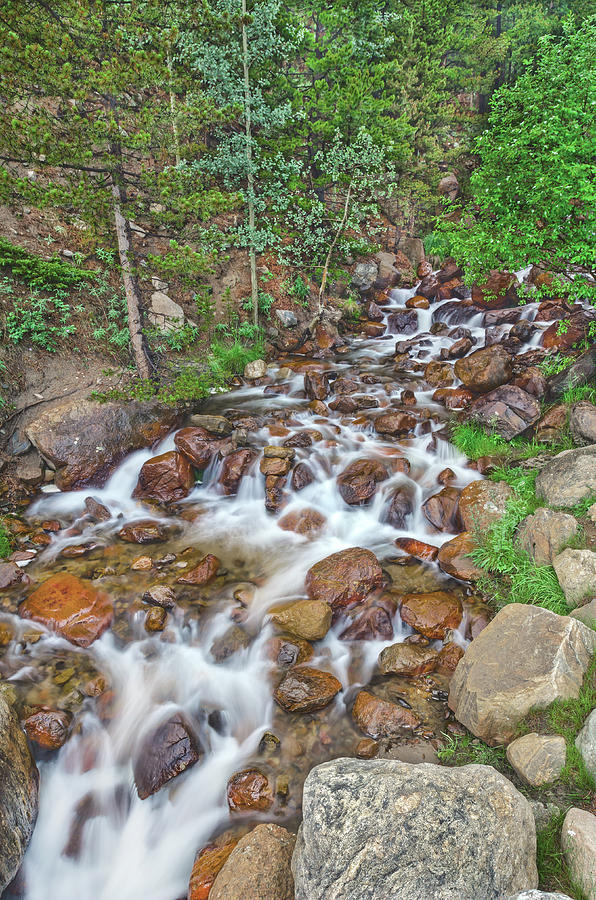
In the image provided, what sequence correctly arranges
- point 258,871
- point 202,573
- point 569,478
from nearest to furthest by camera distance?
1. point 258,871
2. point 569,478
3. point 202,573

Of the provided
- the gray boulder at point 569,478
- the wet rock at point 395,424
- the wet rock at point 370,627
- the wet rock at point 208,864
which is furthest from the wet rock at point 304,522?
the wet rock at point 208,864

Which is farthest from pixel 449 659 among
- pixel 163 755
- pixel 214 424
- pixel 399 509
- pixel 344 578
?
pixel 214 424

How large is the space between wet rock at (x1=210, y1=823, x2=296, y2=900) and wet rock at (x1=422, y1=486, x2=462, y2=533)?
522 cm

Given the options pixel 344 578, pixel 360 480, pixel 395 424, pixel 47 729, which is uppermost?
pixel 395 424

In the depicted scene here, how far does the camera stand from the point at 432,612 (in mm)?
6031

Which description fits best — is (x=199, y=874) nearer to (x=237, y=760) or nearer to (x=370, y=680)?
(x=237, y=760)

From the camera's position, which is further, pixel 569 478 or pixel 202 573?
pixel 202 573

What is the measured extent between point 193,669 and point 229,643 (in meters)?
0.56

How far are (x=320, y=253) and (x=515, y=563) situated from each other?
1285 cm

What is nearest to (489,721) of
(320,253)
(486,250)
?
(486,250)

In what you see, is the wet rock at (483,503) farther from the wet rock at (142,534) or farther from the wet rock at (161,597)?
the wet rock at (142,534)

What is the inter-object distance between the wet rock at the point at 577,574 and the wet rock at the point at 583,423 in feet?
9.43

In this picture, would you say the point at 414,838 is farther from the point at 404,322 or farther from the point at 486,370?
the point at 404,322

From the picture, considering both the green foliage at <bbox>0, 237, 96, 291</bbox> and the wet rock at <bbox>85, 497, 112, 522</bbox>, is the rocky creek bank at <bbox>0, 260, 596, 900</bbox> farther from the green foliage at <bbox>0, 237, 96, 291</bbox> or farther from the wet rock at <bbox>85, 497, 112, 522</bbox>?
the green foliage at <bbox>0, 237, 96, 291</bbox>
